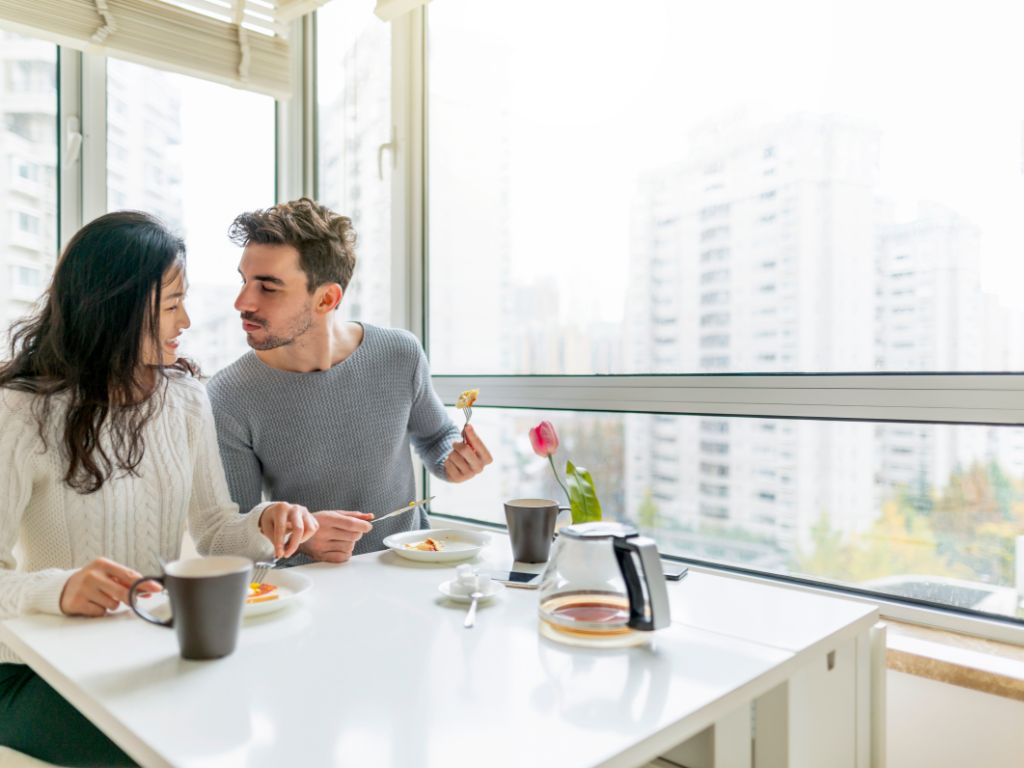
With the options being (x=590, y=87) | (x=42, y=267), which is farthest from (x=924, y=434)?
(x=42, y=267)

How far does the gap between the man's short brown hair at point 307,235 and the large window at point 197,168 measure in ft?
2.26

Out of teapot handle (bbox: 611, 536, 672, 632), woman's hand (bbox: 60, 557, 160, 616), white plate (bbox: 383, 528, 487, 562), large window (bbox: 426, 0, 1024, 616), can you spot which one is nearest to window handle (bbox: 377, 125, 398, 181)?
large window (bbox: 426, 0, 1024, 616)

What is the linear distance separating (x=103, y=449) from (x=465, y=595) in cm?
63

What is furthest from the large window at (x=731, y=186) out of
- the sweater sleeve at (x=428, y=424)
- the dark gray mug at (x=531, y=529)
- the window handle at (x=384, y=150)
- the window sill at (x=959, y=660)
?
the dark gray mug at (x=531, y=529)

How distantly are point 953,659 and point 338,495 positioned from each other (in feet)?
3.86

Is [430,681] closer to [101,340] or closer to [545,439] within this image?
[545,439]

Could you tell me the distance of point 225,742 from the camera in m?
0.68

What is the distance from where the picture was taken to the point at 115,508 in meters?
Answer: 1.25

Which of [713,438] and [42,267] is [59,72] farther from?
[713,438]

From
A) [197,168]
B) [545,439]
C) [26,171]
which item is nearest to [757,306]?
[545,439]

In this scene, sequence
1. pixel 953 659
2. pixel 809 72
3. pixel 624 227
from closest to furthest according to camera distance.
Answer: pixel 953 659, pixel 809 72, pixel 624 227

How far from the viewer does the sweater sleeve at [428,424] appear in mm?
1840

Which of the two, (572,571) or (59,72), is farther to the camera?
(59,72)

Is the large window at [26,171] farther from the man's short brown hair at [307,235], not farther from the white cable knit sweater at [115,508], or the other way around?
the white cable knit sweater at [115,508]
